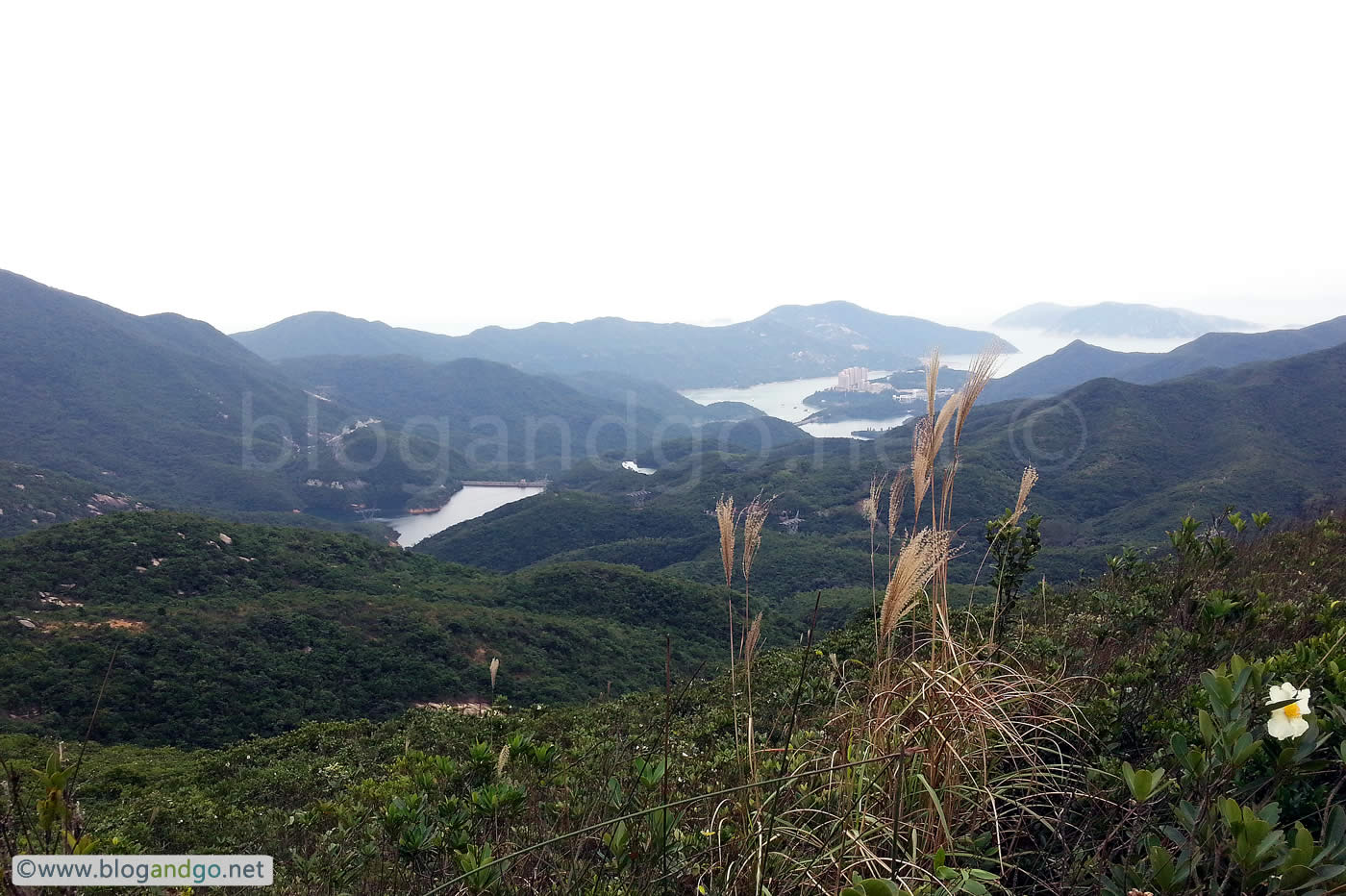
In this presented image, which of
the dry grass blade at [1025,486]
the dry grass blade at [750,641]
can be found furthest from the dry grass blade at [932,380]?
the dry grass blade at [750,641]

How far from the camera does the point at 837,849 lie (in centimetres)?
167

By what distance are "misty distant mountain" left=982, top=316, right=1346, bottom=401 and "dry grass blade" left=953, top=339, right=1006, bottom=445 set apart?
123353mm

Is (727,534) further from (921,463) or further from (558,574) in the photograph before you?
(558,574)

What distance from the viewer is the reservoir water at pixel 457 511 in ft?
259

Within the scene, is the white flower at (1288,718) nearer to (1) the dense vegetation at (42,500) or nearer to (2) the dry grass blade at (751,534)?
(2) the dry grass blade at (751,534)

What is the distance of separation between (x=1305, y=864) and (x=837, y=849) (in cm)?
91

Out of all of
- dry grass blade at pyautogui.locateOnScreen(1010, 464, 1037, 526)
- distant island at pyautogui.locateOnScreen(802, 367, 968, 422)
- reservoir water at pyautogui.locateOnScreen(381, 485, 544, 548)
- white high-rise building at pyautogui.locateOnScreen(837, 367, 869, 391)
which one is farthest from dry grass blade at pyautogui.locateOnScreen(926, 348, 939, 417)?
white high-rise building at pyautogui.locateOnScreen(837, 367, 869, 391)

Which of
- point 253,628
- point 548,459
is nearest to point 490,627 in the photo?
point 253,628

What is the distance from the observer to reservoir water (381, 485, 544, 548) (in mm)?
78812

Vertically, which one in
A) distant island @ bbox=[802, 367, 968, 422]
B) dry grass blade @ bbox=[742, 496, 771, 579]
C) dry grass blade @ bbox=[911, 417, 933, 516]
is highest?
dry grass blade @ bbox=[911, 417, 933, 516]

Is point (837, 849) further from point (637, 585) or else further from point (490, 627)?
point (637, 585)

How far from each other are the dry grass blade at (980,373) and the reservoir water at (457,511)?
242 feet

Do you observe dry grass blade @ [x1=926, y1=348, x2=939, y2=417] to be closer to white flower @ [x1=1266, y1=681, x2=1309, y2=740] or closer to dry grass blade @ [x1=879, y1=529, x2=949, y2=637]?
dry grass blade @ [x1=879, y1=529, x2=949, y2=637]

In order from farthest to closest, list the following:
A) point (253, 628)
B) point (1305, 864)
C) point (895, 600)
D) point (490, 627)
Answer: point (490, 627) < point (253, 628) < point (895, 600) < point (1305, 864)
